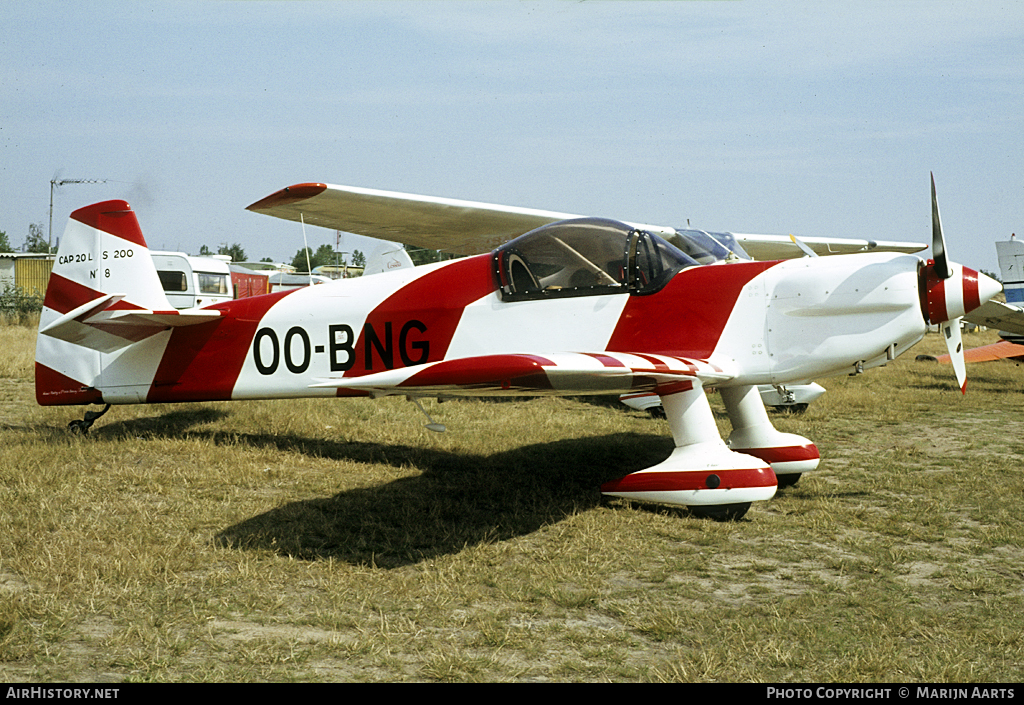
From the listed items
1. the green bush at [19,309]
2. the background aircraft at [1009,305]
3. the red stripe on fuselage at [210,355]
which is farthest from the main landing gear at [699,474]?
the green bush at [19,309]

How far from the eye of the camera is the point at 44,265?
36938mm

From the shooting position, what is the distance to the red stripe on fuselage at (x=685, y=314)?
17.6 feet

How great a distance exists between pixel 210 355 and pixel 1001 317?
11917 mm

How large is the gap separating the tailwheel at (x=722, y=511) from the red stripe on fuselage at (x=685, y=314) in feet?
3.40

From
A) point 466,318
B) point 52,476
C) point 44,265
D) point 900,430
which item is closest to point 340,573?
point 466,318

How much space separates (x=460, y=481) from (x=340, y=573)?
78.2 inches

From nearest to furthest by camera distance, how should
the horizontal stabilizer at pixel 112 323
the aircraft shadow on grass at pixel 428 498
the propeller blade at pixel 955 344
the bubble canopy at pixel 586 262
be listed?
the aircraft shadow on grass at pixel 428 498
the propeller blade at pixel 955 344
the bubble canopy at pixel 586 262
the horizontal stabilizer at pixel 112 323

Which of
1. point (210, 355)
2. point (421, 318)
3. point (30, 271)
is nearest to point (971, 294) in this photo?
point (421, 318)

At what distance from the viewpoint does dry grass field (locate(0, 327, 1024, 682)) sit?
3.03m

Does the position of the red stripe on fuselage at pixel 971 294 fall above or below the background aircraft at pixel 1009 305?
above

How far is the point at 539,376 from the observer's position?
4148 millimetres

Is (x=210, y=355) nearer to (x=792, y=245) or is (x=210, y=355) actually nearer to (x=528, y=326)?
(x=528, y=326)

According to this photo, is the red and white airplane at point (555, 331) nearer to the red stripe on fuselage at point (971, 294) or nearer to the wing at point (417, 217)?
the red stripe on fuselage at point (971, 294)

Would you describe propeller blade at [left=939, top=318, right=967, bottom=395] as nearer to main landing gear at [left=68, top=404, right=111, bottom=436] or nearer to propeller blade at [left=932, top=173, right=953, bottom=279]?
propeller blade at [left=932, top=173, right=953, bottom=279]
